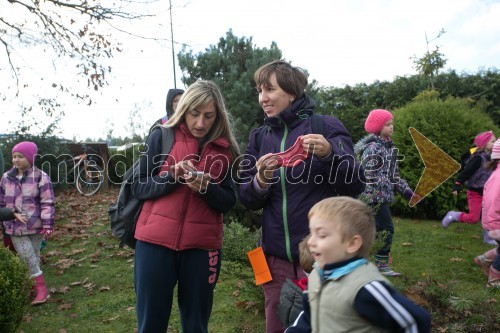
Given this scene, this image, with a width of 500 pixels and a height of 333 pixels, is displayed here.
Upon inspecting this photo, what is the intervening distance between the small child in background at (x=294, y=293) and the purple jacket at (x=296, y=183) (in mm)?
139

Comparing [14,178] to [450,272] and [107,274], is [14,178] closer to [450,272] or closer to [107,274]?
[107,274]

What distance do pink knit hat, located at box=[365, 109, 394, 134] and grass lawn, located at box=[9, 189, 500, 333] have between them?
1817 millimetres

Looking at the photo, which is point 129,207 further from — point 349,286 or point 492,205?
point 492,205

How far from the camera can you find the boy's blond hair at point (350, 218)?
1807mm

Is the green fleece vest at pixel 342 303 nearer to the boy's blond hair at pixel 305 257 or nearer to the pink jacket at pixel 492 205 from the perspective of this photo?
the boy's blond hair at pixel 305 257

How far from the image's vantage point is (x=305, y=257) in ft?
7.48

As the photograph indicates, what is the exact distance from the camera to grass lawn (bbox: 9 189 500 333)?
3719 millimetres

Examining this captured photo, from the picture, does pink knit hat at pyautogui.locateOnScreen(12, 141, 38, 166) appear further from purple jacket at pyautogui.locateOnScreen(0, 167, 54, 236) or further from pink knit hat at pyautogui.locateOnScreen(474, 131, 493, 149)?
pink knit hat at pyautogui.locateOnScreen(474, 131, 493, 149)

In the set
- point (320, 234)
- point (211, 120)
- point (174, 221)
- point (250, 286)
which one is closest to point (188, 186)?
point (174, 221)

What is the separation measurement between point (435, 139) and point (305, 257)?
7.13 m

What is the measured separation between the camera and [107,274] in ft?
20.6

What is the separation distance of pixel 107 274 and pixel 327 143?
4881mm

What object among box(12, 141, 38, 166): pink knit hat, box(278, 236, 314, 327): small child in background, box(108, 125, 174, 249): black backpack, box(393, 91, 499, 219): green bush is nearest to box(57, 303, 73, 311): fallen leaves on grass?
box(12, 141, 38, 166): pink knit hat

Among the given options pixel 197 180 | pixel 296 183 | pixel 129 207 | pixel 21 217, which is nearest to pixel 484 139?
pixel 296 183
